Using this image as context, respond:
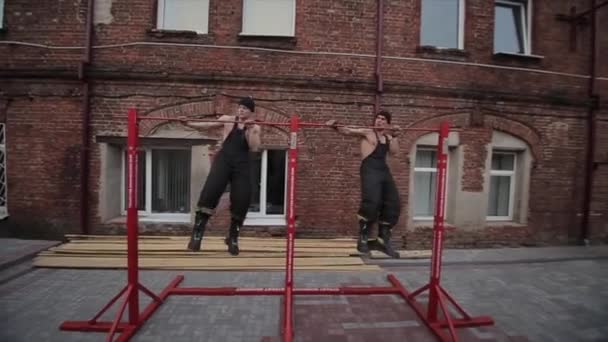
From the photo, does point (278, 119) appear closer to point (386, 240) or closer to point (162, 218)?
point (162, 218)

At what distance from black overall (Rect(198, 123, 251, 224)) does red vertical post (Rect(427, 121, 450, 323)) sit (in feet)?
6.92

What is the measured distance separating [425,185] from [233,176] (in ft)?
17.1

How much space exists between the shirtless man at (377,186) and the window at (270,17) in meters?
3.77

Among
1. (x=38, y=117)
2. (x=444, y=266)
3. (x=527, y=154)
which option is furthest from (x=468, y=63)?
(x=38, y=117)

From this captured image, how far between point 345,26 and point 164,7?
11.9ft

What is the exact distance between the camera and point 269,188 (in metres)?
6.66

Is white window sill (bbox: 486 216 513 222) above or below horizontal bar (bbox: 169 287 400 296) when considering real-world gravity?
above

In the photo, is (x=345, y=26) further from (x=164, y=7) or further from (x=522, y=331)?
(x=522, y=331)

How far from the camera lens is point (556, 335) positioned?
11.7 ft

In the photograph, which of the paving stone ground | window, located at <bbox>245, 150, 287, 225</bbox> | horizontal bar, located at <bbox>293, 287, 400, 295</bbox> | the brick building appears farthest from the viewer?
window, located at <bbox>245, 150, 287, 225</bbox>

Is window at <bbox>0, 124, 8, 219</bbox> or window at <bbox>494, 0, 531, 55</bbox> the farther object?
window at <bbox>494, 0, 531, 55</bbox>

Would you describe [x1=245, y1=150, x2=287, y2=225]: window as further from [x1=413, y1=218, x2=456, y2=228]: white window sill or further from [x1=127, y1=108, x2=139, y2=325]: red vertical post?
[x1=127, y1=108, x2=139, y2=325]: red vertical post

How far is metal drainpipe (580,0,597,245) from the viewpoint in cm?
736

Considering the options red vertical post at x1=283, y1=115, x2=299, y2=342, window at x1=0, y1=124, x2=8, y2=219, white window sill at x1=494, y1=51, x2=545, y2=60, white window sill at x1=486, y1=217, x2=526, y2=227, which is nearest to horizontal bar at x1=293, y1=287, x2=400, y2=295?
red vertical post at x1=283, y1=115, x2=299, y2=342
